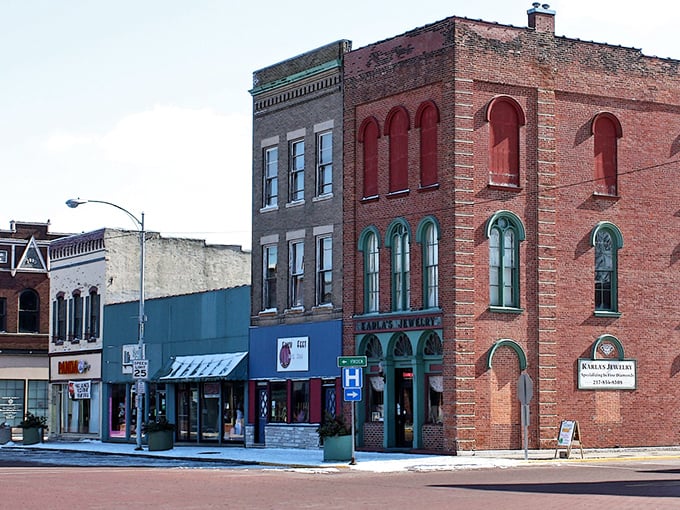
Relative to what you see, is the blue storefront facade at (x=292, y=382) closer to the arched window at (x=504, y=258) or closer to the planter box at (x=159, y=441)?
the planter box at (x=159, y=441)

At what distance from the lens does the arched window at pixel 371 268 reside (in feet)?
144

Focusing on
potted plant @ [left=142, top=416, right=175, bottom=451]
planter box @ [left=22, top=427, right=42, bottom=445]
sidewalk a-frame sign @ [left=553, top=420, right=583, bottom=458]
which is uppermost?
sidewalk a-frame sign @ [left=553, top=420, right=583, bottom=458]

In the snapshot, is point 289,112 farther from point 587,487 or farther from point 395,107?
point 587,487

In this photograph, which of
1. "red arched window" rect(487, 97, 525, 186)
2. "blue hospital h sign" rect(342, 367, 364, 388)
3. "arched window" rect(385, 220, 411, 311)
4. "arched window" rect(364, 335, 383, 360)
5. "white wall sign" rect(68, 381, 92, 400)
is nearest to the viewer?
"blue hospital h sign" rect(342, 367, 364, 388)

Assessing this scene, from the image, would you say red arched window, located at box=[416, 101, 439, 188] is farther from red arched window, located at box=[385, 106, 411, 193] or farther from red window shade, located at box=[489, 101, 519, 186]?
red window shade, located at box=[489, 101, 519, 186]

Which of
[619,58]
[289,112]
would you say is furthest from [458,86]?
[289,112]

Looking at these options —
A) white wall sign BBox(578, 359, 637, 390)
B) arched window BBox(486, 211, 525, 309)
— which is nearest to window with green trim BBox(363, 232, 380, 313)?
arched window BBox(486, 211, 525, 309)

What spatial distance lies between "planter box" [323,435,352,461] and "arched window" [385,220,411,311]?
6.07 m

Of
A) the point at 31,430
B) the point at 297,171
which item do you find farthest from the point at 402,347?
the point at 31,430

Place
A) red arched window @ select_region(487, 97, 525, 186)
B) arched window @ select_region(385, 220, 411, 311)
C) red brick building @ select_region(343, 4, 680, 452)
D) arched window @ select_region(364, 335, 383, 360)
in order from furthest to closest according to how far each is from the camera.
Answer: arched window @ select_region(364, 335, 383, 360)
arched window @ select_region(385, 220, 411, 311)
red arched window @ select_region(487, 97, 525, 186)
red brick building @ select_region(343, 4, 680, 452)

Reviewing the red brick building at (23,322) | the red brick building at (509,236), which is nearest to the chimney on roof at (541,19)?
the red brick building at (509,236)

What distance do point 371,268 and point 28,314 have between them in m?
37.1

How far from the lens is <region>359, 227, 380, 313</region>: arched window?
1730 inches

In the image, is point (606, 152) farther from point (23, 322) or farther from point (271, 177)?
point (23, 322)
